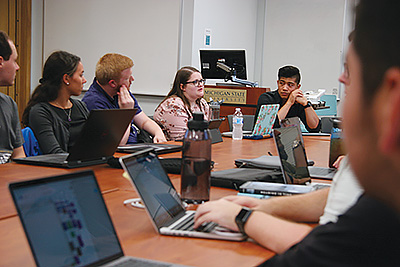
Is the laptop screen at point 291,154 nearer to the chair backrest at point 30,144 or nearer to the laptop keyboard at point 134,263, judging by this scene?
the laptop keyboard at point 134,263

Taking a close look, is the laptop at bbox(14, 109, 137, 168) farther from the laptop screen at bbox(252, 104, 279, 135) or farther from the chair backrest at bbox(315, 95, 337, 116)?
the chair backrest at bbox(315, 95, 337, 116)

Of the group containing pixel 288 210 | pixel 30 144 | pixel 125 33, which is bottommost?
pixel 30 144

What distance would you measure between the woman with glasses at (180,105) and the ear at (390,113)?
10.8 ft

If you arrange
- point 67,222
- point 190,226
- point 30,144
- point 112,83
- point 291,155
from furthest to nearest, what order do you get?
point 112,83 → point 30,144 → point 291,155 → point 190,226 → point 67,222

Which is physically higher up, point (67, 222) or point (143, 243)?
point (67, 222)

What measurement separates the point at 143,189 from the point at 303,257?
0.54 meters

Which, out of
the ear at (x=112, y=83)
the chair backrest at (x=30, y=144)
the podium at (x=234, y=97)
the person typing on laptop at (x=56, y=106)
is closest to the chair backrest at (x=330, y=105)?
the podium at (x=234, y=97)

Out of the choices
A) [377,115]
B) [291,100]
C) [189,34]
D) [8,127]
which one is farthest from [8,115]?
[189,34]

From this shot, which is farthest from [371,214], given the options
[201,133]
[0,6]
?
[0,6]

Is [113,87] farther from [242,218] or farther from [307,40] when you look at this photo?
[307,40]

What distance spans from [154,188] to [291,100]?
3217 millimetres

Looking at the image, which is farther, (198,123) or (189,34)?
(189,34)

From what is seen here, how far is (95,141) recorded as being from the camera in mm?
1956

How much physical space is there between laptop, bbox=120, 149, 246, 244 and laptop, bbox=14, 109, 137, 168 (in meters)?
0.64
